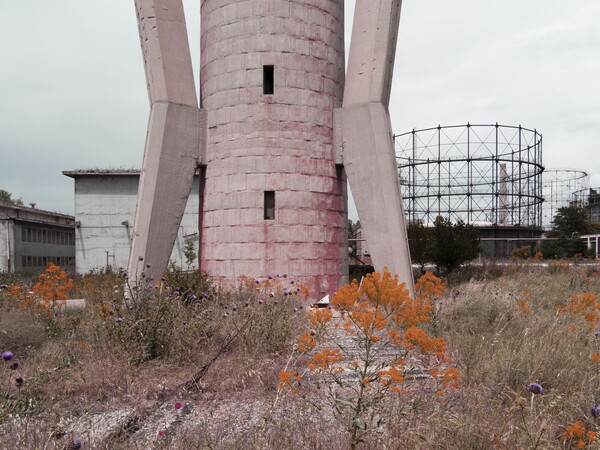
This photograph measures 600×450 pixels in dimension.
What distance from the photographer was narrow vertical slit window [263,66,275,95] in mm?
11391

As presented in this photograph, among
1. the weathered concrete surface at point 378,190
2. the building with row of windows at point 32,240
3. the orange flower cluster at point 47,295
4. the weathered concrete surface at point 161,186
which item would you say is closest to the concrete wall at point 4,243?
the building with row of windows at point 32,240

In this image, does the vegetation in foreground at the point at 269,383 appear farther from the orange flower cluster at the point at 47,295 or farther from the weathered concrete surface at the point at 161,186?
the weathered concrete surface at the point at 161,186

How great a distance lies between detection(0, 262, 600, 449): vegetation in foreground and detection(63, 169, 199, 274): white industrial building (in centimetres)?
2000

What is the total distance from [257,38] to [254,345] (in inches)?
320

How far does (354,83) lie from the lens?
11.3 m

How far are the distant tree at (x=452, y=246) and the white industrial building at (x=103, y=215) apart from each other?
14616 millimetres

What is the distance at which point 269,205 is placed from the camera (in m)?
11.3

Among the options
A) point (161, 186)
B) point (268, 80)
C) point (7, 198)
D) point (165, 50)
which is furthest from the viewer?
point (7, 198)

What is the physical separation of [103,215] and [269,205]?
61.7ft

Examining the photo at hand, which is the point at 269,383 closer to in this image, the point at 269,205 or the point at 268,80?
the point at 269,205

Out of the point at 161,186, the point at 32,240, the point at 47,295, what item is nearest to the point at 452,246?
the point at 161,186

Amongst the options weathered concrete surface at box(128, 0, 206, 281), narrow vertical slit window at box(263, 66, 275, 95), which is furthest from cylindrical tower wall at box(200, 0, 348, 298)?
weathered concrete surface at box(128, 0, 206, 281)

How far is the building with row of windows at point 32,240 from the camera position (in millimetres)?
26219

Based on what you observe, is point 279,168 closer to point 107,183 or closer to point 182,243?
point 182,243
